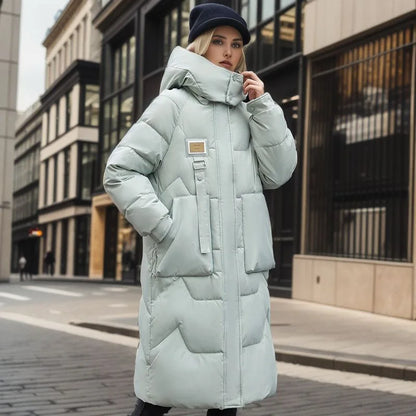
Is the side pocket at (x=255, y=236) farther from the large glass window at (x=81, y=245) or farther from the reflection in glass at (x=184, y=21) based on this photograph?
the large glass window at (x=81, y=245)

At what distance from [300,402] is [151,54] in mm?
21243

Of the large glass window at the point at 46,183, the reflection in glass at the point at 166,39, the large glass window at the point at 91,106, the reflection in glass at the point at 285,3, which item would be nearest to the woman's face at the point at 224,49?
the reflection in glass at the point at 285,3

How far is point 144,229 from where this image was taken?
2.86m

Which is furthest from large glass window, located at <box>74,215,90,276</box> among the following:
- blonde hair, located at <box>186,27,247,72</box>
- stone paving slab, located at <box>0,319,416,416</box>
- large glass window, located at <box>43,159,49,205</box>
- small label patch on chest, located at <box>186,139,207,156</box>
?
small label patch on chest, located at <box>186,139,207,156</box>

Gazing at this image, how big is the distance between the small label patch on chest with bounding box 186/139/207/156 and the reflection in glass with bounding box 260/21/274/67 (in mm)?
14161

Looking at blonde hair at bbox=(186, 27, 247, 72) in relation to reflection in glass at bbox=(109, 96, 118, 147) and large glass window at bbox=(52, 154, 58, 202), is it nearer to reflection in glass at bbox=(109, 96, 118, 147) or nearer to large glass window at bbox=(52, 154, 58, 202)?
reflection in glass at bbox=(109, 96, 118, 147)

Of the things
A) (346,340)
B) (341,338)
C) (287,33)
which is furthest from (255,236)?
(287,33)

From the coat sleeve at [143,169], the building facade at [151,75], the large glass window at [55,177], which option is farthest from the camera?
the large glass window at [55,177]

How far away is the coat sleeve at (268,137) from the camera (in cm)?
308

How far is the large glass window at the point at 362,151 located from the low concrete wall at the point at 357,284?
0.28 metres

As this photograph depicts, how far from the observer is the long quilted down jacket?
2889 mm

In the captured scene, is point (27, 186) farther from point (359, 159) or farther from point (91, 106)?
point (359, 159)

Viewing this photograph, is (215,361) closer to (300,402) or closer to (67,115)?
(300,402)

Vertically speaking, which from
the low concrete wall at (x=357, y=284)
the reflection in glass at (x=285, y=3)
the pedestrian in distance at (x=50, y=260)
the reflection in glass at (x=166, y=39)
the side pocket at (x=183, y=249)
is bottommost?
the pedestrian in distance at (x=50, y=260)
